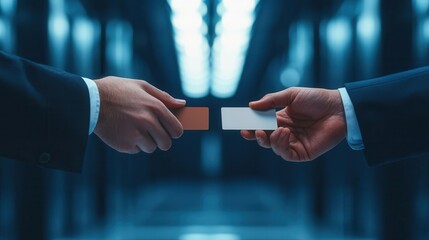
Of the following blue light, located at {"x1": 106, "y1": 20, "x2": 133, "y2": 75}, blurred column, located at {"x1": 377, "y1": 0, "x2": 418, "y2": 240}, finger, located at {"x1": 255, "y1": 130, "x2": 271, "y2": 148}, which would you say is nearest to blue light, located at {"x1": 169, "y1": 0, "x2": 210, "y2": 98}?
blue light, located at {"x1": 106, "y1": 20, "x2": 133, "y2": 75}

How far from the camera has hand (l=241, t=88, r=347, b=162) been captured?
206cm

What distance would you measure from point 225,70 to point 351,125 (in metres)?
6.99

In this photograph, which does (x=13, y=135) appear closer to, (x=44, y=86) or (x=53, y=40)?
(x=44, y=86)

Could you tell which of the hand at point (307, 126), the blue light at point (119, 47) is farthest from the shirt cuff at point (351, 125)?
the blue light at point (119, 47)

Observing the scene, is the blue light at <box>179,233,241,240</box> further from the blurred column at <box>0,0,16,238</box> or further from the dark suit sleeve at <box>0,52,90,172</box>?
the dark suit sleeve at <box>0,52,90,172</box>

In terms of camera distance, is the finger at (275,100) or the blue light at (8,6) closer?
the finger at (275,100)

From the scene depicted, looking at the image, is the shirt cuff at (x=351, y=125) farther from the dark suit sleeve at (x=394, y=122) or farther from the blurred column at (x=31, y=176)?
the blurred column at (x=31, y=176)

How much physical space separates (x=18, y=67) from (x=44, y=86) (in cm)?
11

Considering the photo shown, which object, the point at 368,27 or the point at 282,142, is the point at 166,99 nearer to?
the point at 282,142

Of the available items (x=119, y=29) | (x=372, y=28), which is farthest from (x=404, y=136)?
(x=119, y=29)

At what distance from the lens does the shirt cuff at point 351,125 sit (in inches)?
81.3

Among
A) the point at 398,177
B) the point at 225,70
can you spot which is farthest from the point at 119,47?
the point at 398,177

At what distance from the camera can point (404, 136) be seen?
1.99 meters

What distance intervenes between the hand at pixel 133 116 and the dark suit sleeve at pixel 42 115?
0.40ft
